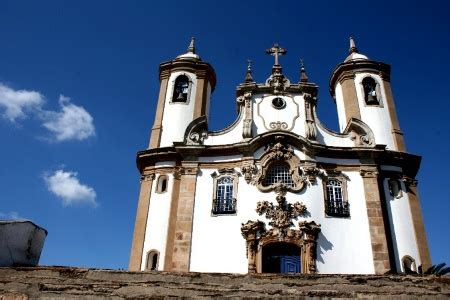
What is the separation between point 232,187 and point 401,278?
11.4m

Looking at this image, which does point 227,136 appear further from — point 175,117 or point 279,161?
point 175,117

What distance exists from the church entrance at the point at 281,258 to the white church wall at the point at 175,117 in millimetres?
7153

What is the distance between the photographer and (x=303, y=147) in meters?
18.9

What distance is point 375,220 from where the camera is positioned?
17.5m

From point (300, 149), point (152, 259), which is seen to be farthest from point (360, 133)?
point (152, 259)

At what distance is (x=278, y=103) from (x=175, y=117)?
16.9 ft

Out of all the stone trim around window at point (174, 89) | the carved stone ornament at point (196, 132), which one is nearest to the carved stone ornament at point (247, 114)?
the carved stone ornament at point (196, 132)

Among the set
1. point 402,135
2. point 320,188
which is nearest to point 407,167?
point 402,135

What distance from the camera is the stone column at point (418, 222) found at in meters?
17.5

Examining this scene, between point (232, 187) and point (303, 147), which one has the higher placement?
point (303, 147)

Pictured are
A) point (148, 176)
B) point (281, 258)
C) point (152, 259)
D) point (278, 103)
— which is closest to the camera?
point (281, 258)

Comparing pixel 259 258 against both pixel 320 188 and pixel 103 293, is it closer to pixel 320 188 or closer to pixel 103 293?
pixel 320 188

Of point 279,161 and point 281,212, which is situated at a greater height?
point 279,161

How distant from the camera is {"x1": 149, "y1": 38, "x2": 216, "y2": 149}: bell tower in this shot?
21625 mm
